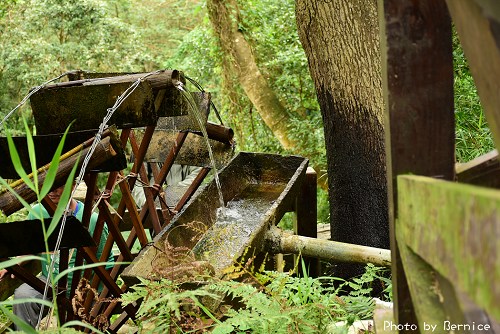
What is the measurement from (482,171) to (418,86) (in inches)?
12.4

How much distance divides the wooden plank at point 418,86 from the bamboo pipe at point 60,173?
2.96 m

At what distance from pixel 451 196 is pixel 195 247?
4462 mm

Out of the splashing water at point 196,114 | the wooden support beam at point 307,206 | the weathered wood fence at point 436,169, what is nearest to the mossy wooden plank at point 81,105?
the splashing water at point 196,114

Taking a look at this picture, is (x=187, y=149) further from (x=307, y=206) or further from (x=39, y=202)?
(x=39, y=202)

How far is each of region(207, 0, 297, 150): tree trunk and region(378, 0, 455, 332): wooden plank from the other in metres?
8.41

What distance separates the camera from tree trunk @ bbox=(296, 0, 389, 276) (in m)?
5.29

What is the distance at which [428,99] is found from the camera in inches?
63.9

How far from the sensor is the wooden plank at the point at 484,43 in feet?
3.73

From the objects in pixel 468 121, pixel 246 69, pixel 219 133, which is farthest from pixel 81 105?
pixel 246 69

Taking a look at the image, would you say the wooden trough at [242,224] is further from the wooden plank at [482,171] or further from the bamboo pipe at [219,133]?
the wooden plank at [482,171]

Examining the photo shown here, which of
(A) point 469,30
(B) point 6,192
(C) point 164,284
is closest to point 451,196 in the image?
(A) point 469,30

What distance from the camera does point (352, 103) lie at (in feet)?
17.7

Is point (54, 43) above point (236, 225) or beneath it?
above

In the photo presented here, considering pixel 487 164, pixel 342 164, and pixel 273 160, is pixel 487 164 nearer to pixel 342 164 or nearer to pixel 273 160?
pixel 342 164
